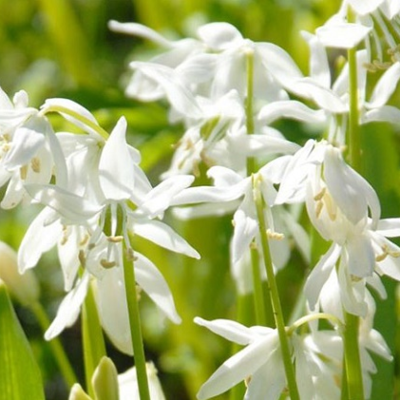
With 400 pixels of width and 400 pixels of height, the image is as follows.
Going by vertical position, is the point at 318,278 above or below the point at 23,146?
below

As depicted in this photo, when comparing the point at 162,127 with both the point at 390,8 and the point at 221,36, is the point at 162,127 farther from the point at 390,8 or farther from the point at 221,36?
the point at 390,8

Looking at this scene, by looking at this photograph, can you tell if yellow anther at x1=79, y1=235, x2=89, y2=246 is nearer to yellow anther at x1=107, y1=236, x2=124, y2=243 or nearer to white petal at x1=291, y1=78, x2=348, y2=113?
yellow anther at x1=107, y1=236, x2=124, y2=243

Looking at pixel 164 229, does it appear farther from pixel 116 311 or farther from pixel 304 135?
pixel 304 135

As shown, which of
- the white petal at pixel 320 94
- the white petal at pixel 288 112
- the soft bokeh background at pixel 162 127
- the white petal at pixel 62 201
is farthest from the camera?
the soft bokeh background at pixel 162 127

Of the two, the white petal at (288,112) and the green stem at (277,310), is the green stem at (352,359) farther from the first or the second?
the white petal at (288,112)

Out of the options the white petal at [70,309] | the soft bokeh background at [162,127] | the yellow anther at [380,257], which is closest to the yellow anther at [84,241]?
the white petal at [70,309]

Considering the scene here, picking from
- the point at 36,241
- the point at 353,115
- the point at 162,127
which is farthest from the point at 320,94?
the point at 162,127

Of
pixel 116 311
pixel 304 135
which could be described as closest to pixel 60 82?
pixel 304 135
